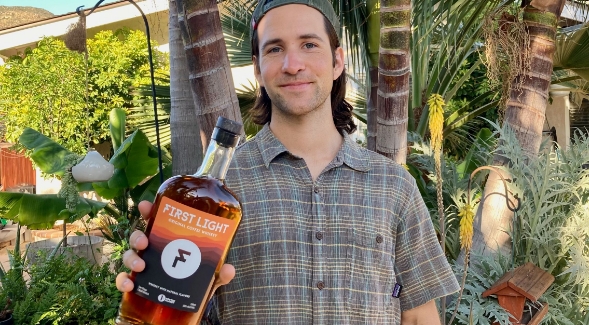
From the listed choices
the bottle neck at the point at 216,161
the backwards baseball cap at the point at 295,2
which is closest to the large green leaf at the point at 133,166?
the backwards baseball cap at the point at 295,2

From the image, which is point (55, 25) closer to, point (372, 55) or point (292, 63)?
point (372, 55)

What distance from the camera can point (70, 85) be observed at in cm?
808

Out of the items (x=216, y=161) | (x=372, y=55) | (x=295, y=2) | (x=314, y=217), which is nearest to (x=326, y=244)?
(x=314, y=217)

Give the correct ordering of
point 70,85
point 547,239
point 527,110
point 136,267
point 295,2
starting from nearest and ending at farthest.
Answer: point 136,267 < point 295,2 < point 547,239 < point 527,110 < point 70,85

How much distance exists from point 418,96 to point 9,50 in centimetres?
770

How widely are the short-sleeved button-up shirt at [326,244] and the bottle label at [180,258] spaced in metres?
0.25

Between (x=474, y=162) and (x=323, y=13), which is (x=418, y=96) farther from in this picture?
(x=323, y=13)

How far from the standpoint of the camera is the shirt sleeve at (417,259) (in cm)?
135

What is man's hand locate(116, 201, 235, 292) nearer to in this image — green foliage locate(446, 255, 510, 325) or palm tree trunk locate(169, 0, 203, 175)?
palm tree trunk locate(169, 0, 203, 175)

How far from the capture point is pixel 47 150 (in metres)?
4.32

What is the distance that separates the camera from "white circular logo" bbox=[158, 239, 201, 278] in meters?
1.01

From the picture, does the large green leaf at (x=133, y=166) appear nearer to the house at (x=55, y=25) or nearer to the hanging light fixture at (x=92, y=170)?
the hanging light fixture at (x=92, y=170)

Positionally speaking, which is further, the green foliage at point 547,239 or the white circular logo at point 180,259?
the green foliage at point 547,239

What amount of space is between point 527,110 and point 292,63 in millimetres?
2227
